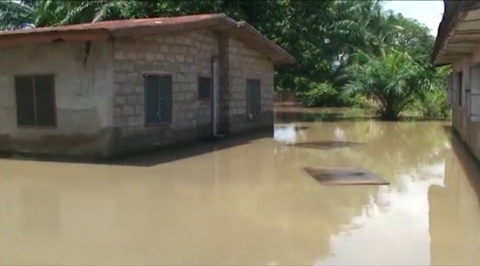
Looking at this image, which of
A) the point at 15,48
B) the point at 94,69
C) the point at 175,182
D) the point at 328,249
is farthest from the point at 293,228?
the point at 15,48

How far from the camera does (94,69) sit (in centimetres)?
1147

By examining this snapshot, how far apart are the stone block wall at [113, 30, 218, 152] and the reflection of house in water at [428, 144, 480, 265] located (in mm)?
6228

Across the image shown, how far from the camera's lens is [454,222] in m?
6.53

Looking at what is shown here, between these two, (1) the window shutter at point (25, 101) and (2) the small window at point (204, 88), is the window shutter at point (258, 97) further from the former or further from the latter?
(1) the window shutter at point (25, 101)

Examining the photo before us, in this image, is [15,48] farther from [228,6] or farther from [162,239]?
[228,6]

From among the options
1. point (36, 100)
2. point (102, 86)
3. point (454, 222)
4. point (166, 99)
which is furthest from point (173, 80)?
point (454, 222)

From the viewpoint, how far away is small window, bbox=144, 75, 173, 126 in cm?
1258

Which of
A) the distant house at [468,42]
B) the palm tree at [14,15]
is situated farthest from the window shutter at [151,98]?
the palm tree at [14,15]

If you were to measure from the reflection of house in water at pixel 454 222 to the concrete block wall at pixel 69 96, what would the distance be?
6.52 m

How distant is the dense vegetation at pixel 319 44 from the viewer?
21703 millimetres

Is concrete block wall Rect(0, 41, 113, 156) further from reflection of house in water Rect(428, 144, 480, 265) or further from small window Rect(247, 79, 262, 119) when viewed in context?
small window Rect(247, 79, 262, 119)

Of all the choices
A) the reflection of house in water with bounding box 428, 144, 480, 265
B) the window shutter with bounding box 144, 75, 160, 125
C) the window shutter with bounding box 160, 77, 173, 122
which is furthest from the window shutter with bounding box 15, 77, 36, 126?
the reflection of house in water with bounding box 428, 144, 480, 265

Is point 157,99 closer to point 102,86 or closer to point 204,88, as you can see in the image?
point 102,86

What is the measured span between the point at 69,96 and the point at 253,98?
7734 mm
